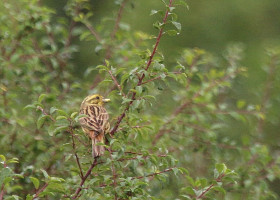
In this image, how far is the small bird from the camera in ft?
14.5

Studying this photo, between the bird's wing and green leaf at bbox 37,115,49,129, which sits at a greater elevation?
the bird's wing

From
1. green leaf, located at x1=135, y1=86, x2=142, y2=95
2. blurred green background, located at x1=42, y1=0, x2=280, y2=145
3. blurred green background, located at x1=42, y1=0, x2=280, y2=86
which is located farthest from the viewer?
blurred green background, located at x1=42, y1=0, x2=280, y2=86

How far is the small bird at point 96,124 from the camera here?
174 inches

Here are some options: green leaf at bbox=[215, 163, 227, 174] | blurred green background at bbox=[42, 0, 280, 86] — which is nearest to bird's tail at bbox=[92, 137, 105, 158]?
green leaf at bbox=[215, 163, 227, 174]

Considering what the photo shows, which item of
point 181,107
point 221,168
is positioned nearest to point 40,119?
point 221,168

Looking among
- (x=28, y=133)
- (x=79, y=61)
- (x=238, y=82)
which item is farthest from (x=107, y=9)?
(x=28, y=133)

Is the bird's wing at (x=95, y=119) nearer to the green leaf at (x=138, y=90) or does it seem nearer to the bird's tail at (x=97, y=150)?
the bird's tail at (x=97, y=150)

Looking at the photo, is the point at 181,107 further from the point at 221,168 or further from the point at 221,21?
the point at 221,21

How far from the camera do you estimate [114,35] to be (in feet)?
21.7

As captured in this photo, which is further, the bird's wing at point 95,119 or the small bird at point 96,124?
the bird's wing at point 95,119

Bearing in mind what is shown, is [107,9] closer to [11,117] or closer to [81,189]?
[11,117]

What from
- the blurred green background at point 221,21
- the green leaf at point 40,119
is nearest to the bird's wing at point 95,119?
the green leaf at point 40,119

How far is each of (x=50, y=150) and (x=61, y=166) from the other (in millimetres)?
183

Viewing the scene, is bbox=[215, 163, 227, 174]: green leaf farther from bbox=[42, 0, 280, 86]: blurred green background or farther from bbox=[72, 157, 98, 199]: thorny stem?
bbox=[42, 0, 280, 86]: blurred green background
